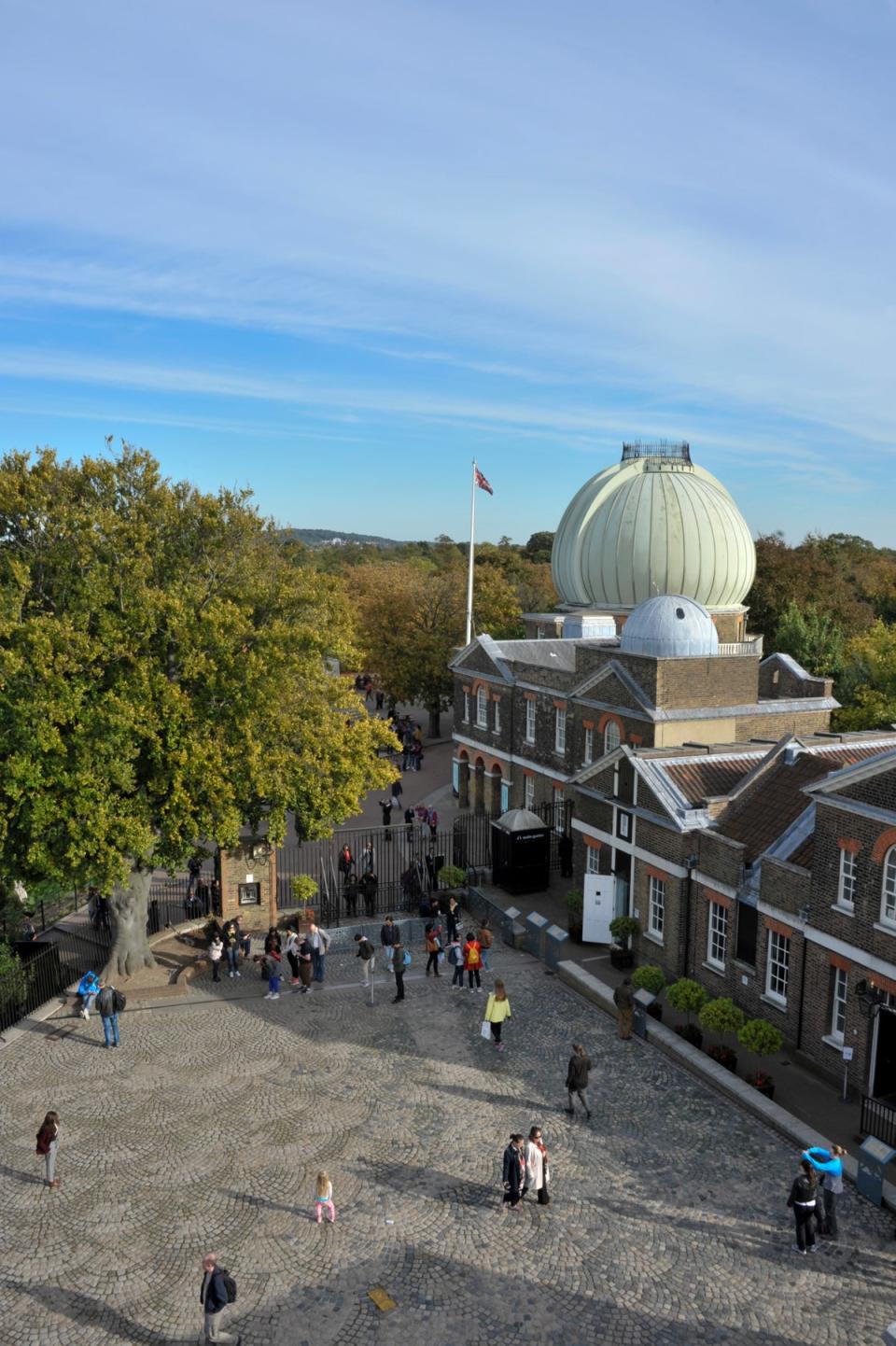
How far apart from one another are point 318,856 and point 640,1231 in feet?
73.5

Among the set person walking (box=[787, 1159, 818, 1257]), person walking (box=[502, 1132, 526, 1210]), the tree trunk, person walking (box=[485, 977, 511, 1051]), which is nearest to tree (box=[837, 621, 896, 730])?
person walking (box=[485, 977, 511, 1051])

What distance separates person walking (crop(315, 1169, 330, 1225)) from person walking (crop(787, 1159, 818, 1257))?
6901 millimetres

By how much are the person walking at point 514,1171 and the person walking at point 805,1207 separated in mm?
4016

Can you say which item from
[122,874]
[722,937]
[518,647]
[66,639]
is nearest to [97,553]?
[66,639]

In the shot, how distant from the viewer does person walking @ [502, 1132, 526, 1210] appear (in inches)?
585

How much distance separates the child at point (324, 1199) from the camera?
571 inches

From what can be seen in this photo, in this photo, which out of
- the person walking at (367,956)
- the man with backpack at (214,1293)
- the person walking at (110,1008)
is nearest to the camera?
the man with backpack at (214,1293)

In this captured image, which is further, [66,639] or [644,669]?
[644,669]

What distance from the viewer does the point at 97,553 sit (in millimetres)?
23297

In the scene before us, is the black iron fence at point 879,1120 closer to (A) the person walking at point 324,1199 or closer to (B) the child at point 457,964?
(A) the person walking at point 324,1199

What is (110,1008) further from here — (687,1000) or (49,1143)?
(687,1000)

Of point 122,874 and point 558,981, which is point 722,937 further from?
point 122,874

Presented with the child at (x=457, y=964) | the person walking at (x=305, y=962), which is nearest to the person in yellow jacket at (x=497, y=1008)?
the child at (x=457, y=964)

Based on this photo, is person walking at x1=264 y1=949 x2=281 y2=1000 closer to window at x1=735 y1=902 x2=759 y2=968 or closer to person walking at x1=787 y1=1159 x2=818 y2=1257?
window at x1=735 y1=902 x2=759 y2=968
